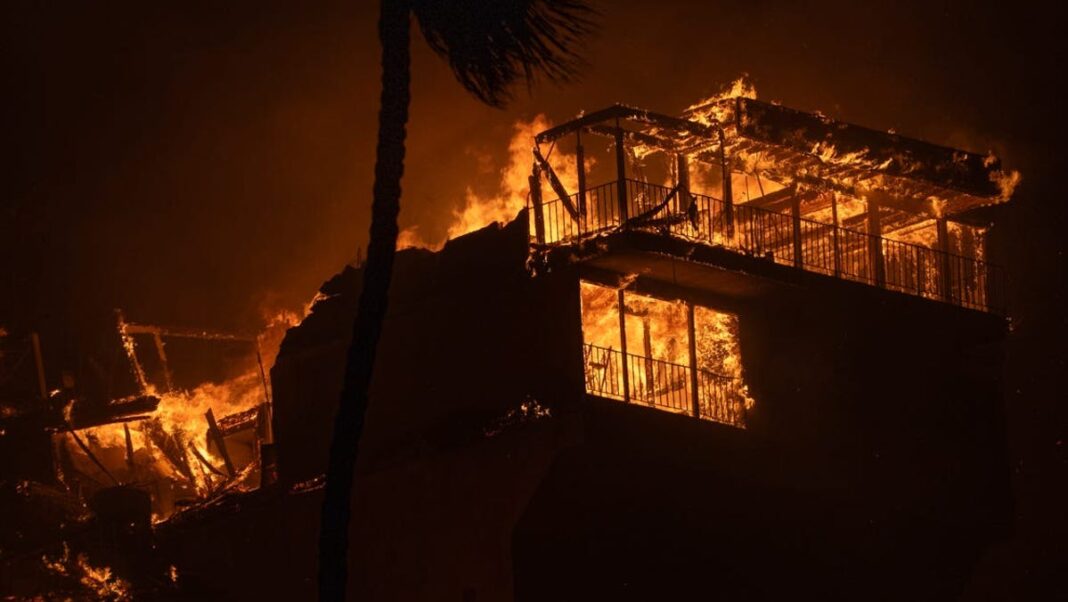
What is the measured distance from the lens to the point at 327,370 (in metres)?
36.5

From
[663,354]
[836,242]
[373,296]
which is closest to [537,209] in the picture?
[663,354]

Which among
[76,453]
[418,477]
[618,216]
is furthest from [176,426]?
[618,216]

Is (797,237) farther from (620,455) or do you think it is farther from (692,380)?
(620,455)

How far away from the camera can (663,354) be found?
33.2 m

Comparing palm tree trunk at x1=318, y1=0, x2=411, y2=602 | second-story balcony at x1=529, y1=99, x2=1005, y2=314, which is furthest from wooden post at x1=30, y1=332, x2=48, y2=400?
palm tree trunk at x1=318, y1=0, x2=411, y2=602

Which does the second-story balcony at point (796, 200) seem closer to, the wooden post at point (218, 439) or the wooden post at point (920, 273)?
the wooden post at point (920, 273)

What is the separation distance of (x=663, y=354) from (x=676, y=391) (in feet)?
3.49

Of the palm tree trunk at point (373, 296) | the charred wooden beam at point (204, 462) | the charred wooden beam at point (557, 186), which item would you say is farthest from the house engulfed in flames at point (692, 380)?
the palm tree trunk at point (373, 296)

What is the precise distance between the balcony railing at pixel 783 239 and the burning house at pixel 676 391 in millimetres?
64

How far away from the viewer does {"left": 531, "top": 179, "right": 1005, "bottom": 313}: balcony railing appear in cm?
3200

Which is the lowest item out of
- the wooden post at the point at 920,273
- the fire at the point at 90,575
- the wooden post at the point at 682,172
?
the fire at the point at 90,575

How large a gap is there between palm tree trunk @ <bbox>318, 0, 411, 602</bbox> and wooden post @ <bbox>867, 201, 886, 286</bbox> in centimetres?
1796

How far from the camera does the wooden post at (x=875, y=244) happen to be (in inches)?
1411

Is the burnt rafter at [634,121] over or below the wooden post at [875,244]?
over
